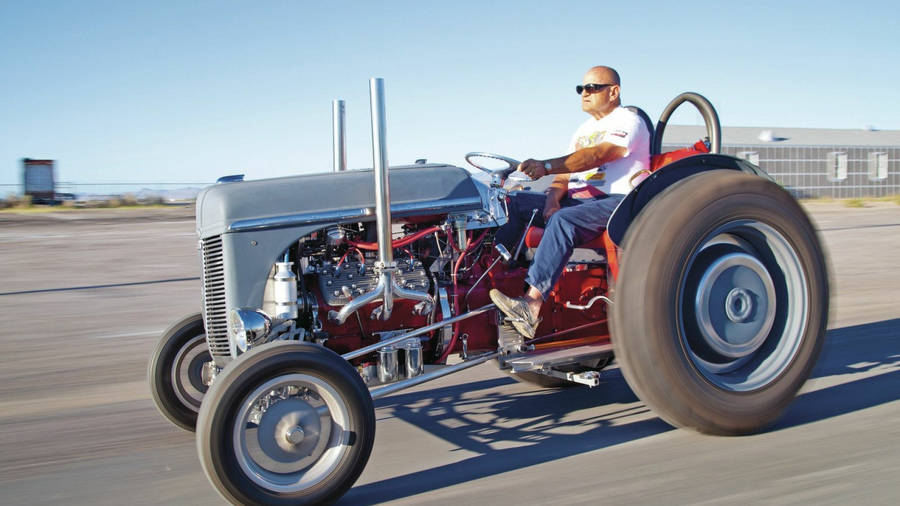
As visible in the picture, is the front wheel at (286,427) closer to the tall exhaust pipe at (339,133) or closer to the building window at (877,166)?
the tall exhaust pipe at (339,133)

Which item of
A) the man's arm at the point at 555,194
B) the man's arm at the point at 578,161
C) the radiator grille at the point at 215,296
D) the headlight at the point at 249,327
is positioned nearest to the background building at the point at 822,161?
the man's arm at the point at 555,194

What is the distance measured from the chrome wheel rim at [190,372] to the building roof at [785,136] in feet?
101

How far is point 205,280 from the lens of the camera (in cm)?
372

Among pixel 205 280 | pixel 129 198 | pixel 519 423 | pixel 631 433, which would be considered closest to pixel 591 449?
pixel 631 433

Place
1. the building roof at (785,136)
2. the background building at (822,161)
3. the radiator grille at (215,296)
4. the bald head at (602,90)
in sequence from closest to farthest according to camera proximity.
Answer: the radiator grille at (215,296) < the bald head at (602,90) < the background building at (822,161) < the building roof at (785,136)

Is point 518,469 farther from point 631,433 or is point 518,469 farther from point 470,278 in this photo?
point 470,278

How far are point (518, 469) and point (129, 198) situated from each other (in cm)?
2961

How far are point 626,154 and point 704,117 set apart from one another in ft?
2.41

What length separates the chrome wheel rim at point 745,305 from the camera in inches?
147

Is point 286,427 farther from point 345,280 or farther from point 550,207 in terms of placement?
point 550,207

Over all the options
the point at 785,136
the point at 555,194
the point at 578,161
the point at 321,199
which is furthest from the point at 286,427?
the point at 785,136

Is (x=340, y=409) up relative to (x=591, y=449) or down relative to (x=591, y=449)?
up

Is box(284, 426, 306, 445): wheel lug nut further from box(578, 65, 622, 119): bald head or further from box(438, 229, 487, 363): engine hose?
box(578, 65, 622, 119): bald head

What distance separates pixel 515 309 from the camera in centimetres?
386
